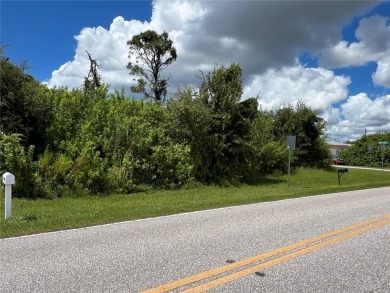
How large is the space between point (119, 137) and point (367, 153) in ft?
162

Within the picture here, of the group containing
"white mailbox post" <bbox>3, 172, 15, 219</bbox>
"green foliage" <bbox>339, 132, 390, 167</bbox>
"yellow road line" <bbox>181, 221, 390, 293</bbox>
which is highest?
"green foliage" <bbox>339, 132, 390, 167</bbox>

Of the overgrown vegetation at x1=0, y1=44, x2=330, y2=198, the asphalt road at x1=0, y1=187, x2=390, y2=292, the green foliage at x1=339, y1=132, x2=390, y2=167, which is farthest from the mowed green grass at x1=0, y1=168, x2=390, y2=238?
the green foliage at x1=339, y1=132, x2=390, y2=167

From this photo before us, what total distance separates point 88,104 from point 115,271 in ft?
49.1

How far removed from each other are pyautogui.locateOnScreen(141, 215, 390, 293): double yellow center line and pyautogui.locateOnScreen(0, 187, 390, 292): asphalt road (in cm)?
13

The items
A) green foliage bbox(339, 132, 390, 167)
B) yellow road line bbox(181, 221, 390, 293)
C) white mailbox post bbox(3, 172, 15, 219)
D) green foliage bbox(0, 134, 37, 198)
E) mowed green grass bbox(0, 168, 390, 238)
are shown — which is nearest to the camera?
yellow road line bbox(181, 221, 390, 293)

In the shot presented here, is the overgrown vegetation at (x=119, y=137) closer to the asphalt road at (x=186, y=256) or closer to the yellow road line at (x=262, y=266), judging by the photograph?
the asphalt road at (x=186, y=256)

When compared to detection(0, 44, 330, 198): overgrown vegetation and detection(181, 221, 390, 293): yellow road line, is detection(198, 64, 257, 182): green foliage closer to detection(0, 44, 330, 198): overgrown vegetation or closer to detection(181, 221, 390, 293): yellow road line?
detection(0, 44, 330, 198): overgrown vegetation

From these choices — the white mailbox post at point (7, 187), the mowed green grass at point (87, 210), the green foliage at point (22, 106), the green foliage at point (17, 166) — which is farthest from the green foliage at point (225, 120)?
the white mailbox post at point (7, 187)

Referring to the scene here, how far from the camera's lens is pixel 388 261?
5.95 meters

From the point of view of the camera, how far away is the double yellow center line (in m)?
4.77

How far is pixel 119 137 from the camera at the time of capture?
18016 millimetres

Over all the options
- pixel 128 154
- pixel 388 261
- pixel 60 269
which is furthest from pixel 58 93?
pixel 388 261

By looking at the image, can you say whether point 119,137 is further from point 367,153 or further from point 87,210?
point 367,153

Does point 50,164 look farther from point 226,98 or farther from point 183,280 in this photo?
point 183,280
